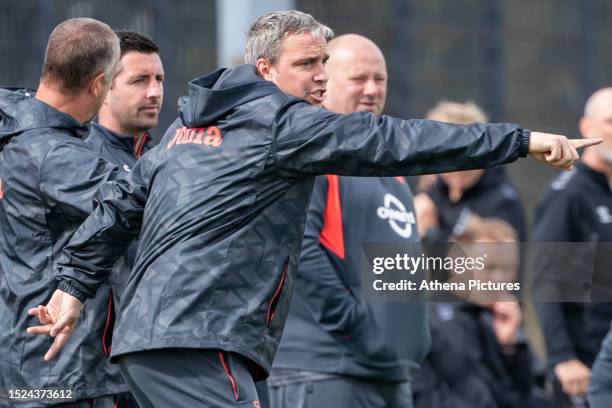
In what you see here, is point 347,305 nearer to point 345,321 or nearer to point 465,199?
point 345,321

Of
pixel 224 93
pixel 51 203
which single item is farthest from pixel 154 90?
pixel 224 93

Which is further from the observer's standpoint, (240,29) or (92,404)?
(240,29)

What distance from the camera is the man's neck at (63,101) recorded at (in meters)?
5.54

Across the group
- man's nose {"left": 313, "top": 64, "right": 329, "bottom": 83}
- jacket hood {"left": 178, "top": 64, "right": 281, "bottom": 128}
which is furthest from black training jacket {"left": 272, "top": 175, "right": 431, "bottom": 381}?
jacket hood {"left": 178, "top": 64, "right": 281, "bottom": 128}

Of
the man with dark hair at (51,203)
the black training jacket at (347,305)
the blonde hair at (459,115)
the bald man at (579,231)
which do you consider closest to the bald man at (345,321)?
the black training jacket at (347,305)

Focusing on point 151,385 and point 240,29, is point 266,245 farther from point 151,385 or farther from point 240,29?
point 240,29

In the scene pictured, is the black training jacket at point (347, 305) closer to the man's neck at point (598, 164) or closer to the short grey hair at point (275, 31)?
the short grey hair at point (275, 31)

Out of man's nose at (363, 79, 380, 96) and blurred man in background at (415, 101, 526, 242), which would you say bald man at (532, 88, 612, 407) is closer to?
blurred man in background at (415, 101, 526, 242)

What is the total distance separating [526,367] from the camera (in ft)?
27.6

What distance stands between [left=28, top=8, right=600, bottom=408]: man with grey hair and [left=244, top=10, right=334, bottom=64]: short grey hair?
0.19m

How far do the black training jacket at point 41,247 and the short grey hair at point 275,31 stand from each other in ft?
2.09

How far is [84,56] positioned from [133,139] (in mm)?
502

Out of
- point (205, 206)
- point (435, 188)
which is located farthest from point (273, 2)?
point (205, 206)

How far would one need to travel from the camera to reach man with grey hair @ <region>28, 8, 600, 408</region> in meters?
4.75
